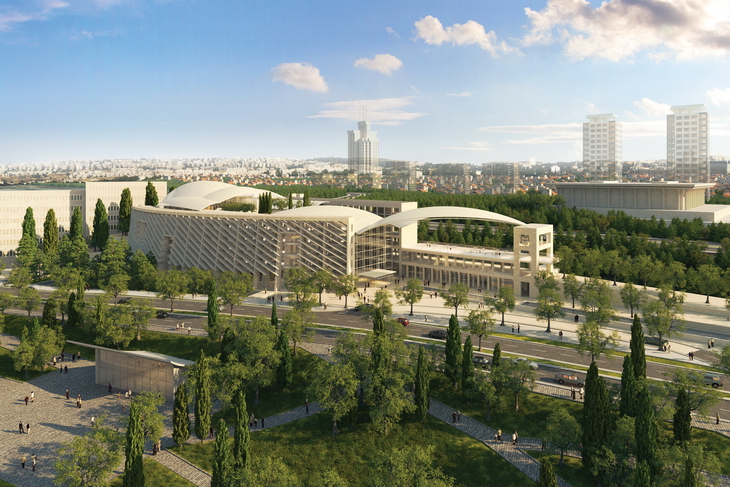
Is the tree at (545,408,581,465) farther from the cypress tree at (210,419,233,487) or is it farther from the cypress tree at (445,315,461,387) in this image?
the cypress tree at (210,419,233,487)

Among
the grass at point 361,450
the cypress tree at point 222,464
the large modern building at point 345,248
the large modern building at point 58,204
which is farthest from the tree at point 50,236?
the cypress tree at point 222,464

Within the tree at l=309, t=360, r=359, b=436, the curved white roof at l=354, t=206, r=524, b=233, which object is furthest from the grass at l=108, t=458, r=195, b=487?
the curved white roof at l=354, t=206, r=524, b=233

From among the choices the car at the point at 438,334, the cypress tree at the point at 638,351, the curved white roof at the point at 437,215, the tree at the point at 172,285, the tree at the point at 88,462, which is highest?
the curved white roof at the point at 437,215

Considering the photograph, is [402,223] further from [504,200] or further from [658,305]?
[504,200]

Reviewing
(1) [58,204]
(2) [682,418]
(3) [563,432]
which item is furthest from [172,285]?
(1) [58,204]

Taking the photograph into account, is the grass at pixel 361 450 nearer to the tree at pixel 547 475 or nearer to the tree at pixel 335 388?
the tree at pixel 335 388

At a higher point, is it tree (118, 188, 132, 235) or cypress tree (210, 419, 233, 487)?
tree (118, 188, 132, 235)
